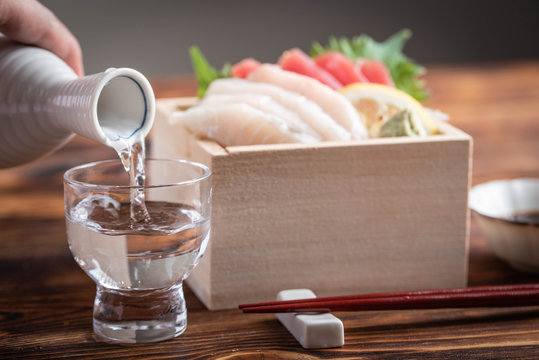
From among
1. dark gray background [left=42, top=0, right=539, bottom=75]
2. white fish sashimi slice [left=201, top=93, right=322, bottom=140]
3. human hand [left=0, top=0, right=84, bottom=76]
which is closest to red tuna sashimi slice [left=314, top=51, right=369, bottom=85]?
white fish sashimi slice [left=201, top=93, right=322, bottom=140]

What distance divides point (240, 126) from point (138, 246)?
28 cm

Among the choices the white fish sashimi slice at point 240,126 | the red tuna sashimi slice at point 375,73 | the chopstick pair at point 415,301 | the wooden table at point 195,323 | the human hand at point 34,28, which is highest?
the human hand at point 34,28

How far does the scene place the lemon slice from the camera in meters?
1.12

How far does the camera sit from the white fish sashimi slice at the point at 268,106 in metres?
1.06

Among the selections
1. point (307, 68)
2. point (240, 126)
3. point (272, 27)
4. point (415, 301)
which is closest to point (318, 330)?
point (415, 301)

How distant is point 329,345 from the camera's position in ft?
2.92

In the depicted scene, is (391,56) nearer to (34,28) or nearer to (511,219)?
(511,219)

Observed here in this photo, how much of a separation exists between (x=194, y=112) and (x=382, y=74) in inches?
17.8

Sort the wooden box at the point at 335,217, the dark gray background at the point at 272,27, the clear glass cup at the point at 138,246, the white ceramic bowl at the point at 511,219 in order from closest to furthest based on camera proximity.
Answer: the clear glass cup at the point at 138,246
the wooden box at the point at 335,217
the white ceramic bowl at the point at 511,219
the dark gray background at the point at 272,27

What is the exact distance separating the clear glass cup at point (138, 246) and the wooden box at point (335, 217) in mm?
96

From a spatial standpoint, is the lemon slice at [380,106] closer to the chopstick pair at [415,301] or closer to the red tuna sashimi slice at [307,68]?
the red tuna sashimi slice at [307,68]

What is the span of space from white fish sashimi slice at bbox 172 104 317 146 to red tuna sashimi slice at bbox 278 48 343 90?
0.26 meters

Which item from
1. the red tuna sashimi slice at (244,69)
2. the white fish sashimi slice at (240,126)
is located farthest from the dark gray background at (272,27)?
the white fish sashimi slice at (240,126)

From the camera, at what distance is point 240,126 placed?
3.42 feet
